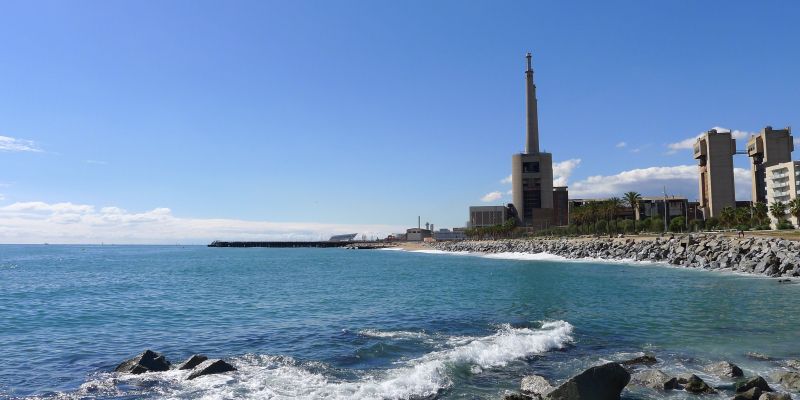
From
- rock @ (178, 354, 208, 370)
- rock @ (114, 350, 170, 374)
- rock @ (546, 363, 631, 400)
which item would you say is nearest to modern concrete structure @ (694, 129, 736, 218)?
rock @ (546, 363, 631, 400)

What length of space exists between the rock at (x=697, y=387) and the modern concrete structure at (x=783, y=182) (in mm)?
147622

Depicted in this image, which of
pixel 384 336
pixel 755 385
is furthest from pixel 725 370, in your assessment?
pixel 384 336

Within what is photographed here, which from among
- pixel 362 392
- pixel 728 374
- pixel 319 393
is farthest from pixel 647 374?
pixel 319 393

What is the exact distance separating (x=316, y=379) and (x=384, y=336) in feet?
25.0

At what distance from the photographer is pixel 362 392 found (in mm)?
15531

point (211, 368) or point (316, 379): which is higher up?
point (211, 368)

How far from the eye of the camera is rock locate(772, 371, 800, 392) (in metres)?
15.3

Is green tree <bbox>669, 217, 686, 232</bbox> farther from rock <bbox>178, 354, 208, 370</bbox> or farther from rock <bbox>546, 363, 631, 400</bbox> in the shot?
rock <bbox>178, 354, 208, 370</bbox>

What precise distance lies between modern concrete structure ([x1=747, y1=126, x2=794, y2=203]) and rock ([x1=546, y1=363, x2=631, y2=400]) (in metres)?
188

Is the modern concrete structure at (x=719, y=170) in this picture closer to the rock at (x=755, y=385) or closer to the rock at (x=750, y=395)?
the rock at (x=755, y=385)

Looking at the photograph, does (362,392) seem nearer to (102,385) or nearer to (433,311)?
(102,385)

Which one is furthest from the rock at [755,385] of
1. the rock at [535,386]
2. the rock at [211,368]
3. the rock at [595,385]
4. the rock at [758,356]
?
the rock at [211,368]

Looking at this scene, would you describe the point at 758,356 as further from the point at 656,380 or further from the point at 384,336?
the point at 384,336

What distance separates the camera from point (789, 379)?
51.4ft
